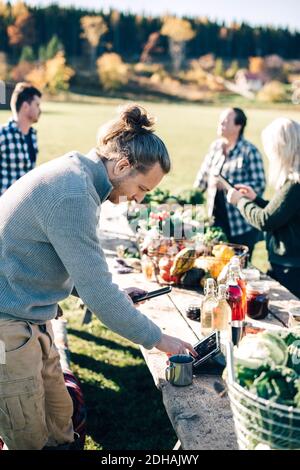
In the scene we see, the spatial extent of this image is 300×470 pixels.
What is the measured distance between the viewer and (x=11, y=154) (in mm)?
6105

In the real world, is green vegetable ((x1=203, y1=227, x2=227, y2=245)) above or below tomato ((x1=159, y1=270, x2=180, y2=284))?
above

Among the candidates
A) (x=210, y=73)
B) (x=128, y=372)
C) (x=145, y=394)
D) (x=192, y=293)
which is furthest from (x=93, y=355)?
(x=210, y=73)

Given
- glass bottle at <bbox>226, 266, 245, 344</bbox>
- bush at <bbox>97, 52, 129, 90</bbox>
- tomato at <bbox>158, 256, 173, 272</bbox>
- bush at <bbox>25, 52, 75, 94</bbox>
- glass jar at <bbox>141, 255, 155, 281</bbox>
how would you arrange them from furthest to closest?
1. bush at <bbox>97, 52, 129, 90</bbox>
2. bush at <bbox>25, 52, 75, 94</bbox>
3. glass jar at <bbox>141, 255, 155, 281</bbox>
4. tomato at <bbox>158, 256, 173, 272</bbox>
5. glass bottle at <bbox>226, 266, 245, 344</bbox>

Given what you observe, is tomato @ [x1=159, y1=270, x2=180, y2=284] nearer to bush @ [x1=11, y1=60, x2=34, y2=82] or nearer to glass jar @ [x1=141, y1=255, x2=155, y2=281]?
glass jar @ [x1=141, y1=255, x2=155, y2=281]

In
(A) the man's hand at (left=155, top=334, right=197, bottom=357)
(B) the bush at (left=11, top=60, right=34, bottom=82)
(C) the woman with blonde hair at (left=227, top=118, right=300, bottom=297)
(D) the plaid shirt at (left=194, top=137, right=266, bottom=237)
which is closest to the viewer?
(A) the man's hand at (left=155, top=334, right=197, bottom=357)

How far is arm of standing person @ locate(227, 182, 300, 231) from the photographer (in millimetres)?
3814

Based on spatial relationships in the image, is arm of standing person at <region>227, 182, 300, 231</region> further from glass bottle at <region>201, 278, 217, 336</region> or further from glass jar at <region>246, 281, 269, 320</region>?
glass bottle at <region>201, 278, 217, 336</region>

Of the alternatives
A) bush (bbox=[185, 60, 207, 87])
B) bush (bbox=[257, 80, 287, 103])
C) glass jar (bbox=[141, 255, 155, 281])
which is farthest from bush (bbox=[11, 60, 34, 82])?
glass jar (bbox=[141, 255, 155, 281])

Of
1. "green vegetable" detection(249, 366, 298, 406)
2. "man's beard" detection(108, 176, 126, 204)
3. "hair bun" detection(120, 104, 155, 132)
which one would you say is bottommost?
"green vegetable" detection(249, 366, 298, 406)

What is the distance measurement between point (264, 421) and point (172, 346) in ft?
2.35

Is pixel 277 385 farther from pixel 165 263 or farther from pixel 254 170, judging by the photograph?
pixel 254 170

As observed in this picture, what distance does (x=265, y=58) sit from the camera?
92688 mm

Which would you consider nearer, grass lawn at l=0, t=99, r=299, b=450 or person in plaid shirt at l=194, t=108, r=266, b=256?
grass lawn at l=0, t=99, r=299, b=450

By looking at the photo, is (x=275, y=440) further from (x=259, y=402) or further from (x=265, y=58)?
(x=265, y=58)
